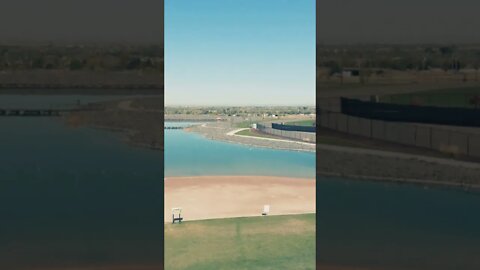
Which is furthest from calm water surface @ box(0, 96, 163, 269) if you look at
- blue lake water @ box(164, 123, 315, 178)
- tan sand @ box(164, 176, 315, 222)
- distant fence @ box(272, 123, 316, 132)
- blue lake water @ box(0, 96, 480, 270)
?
distant fence @ box(272, 123, 316, 132)

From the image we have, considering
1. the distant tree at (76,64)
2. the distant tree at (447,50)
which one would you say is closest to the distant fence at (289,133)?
the distant tree at (447,50)

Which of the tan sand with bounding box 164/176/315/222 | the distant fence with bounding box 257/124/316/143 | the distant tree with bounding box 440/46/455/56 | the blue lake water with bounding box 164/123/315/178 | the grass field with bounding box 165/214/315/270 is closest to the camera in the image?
the distant tree with bounding box 440/46/455/56

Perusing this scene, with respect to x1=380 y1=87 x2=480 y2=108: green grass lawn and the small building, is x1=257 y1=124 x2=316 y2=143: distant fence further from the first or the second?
the small building

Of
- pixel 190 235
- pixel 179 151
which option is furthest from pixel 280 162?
pixel 190 235

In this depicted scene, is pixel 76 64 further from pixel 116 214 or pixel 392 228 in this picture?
pixel 392 228

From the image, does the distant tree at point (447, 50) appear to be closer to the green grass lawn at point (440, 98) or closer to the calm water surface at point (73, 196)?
the green grass lawn at point (440, 98)

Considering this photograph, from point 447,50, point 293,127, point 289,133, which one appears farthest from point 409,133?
point 293,127

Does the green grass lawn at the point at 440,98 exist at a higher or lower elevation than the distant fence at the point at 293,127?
higher
